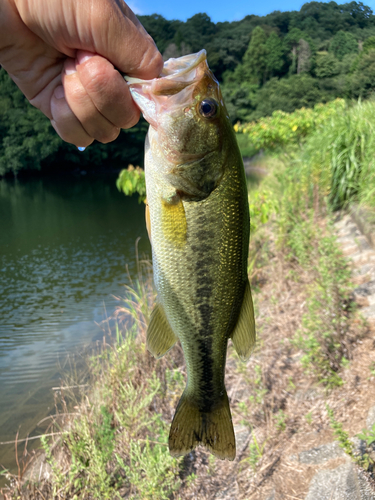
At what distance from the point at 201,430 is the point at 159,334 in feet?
1.56

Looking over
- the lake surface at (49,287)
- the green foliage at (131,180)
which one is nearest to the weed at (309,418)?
the lake surface at (49,287)

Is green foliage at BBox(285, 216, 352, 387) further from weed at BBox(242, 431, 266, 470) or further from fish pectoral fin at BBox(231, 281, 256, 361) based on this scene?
fish pectoral fin at BBox(231, 281, 256, 361)

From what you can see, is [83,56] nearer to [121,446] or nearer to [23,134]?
[121,446]

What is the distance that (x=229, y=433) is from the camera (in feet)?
5.40

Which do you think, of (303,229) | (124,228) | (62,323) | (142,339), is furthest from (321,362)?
(124,228)

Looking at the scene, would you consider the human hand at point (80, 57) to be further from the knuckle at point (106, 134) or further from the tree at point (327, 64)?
the tree at point (327, 64)

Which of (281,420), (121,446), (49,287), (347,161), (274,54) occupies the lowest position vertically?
(49,287)

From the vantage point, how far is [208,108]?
1.43 metres

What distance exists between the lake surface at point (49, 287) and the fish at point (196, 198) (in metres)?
4.66

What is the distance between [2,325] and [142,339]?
587cm

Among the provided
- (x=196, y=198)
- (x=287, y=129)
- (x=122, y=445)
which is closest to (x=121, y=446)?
(x=122, y=445)

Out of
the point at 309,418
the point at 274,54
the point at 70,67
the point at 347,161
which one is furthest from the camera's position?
the point at 274,54

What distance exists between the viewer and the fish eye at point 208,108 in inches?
56.2

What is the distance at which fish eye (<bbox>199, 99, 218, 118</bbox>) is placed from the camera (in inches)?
56.2
